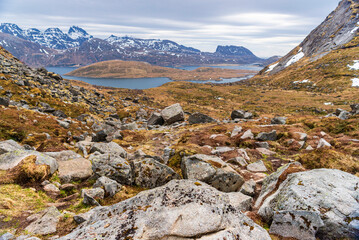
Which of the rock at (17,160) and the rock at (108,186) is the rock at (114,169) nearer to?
the rock at (108,186)

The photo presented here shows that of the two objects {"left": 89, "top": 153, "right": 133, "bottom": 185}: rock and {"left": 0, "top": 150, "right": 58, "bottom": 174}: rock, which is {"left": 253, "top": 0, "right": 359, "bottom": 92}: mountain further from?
{"left": 0, "top": 150, "right": 58, "bottom": 174}: rock

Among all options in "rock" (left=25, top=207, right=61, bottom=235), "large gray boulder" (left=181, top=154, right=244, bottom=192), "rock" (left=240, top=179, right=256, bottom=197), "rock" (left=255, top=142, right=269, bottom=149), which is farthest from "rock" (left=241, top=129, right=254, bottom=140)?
"rock" (left=25, top=207, right=61, bottom=235)

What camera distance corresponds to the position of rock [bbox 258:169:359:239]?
6.05m

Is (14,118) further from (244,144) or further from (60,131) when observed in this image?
(244,144)

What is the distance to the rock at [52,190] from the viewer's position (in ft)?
30.4

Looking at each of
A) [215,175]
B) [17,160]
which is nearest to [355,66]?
[215,175]

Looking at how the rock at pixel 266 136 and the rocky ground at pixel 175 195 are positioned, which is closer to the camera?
the rocky ground at pixel 175 195

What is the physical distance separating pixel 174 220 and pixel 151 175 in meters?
5.91

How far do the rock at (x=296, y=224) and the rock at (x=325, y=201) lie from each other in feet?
0.36

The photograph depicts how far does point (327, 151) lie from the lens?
12500mm

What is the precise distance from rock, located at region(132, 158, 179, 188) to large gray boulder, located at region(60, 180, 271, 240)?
4.46 meters

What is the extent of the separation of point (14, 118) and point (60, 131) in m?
4.56

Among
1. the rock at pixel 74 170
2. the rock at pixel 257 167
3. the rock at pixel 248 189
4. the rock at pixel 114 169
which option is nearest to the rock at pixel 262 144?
the rock at pixel 257 167

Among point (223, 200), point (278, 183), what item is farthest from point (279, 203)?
point (223, 200)
